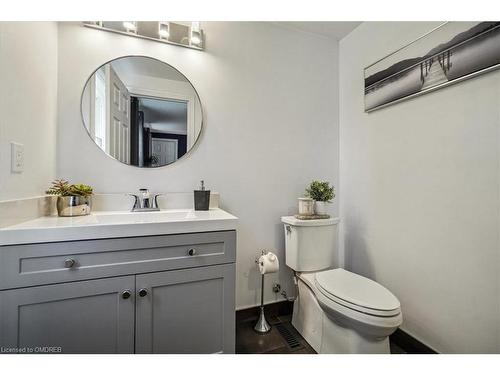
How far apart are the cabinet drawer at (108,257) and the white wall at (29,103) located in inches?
11.2

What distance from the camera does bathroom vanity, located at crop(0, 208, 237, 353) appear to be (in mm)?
849

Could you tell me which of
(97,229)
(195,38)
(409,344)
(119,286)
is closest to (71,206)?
(97,229)

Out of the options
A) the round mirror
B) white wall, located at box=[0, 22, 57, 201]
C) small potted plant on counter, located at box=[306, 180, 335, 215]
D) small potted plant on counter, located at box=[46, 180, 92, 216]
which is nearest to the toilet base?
small potted plant on counter, located at box=[306, 180, 335, 215]

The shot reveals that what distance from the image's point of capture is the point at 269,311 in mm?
1733

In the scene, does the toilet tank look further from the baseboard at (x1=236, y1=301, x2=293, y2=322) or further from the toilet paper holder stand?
the baseboard at (x1=236, y1=301, x2=293, y2=322)

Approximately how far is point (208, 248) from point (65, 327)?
60cm

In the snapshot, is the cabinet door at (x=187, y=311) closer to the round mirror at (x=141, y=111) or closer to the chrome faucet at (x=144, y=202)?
the chrome faucet at (x=144, y=202)

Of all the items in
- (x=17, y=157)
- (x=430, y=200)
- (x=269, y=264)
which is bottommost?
(x=269, y=264)

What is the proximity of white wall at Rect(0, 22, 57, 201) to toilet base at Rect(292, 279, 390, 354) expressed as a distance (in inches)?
63.2

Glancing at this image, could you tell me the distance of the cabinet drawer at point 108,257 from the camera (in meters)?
0.84

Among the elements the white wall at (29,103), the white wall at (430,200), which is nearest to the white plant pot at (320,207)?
the white wall at (430,200)

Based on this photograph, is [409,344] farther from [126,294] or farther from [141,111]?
[141,111]

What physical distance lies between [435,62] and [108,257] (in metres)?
1.86

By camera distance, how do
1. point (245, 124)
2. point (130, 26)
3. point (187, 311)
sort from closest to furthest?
1. point (187, 311)
2. point (130, 26)
3. point (245, 124)
